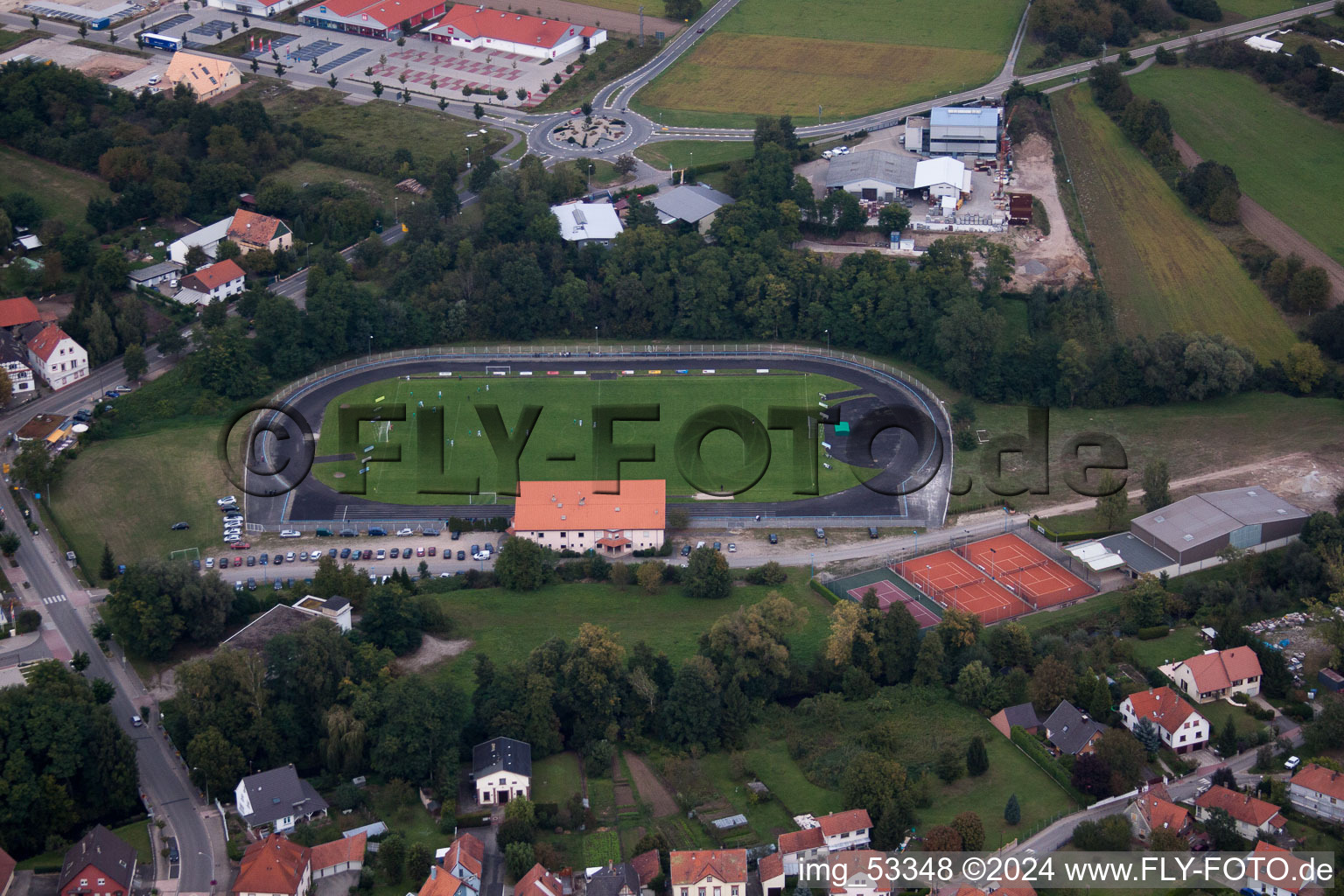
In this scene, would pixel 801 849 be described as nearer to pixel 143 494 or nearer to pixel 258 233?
pixel 143 494

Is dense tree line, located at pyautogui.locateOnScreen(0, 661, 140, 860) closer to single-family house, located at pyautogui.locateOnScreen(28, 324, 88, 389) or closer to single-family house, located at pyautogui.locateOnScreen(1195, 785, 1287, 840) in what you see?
single-family house, located at pyautogui.locateOnScreen(28, 324, 88, 389)

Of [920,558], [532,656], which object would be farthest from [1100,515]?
[532,656]

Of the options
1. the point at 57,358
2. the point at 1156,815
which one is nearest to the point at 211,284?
the point at 57,358

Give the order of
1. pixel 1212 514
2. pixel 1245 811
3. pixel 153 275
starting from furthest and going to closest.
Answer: pixel 153 275 → pixel 1212 514 → pixel 1245 811

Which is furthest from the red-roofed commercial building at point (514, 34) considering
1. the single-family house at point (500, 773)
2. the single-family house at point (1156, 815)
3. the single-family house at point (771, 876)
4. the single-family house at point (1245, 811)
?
the single-family house at point (1245, 811)

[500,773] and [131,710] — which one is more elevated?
[500,773]

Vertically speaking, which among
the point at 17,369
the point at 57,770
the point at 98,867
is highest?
the point at 17,369

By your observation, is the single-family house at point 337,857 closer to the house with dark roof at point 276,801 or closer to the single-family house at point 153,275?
the house with dark roof at point 276,801

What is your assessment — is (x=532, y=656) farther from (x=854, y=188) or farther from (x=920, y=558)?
(x=854, y=188)
